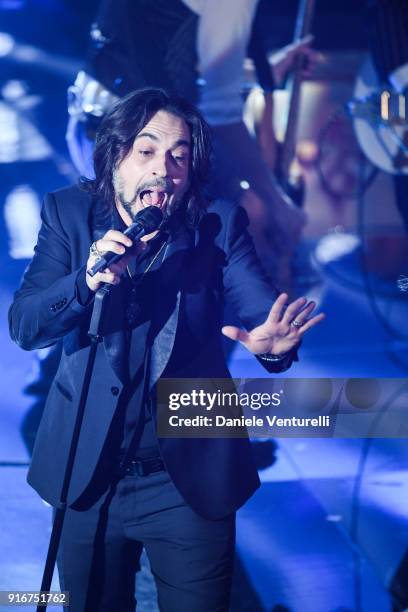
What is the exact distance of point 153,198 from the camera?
1559 mm

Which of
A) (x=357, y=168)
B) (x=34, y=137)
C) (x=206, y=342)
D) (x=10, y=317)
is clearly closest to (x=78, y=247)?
(x=10, y=317)

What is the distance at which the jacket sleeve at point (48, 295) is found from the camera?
144cm

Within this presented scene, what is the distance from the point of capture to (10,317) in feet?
5.17

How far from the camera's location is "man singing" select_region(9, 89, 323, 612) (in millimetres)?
1541

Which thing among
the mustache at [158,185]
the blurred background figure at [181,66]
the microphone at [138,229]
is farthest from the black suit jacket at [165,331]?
the blurred background figure at [181,66]

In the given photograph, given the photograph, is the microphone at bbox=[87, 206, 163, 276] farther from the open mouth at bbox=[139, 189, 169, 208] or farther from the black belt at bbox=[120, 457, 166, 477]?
the black belt at bbox=[120, 457, 166, 477]

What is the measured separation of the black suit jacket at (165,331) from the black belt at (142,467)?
0.05 m

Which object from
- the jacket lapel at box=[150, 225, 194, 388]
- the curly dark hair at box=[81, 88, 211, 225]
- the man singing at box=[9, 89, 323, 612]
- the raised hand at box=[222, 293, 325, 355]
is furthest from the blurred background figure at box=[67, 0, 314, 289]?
the raised hand at box=[222, 293, 325, 355]

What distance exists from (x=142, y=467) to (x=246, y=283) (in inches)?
19.7

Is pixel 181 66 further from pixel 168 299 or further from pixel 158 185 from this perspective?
pixel 168 299
